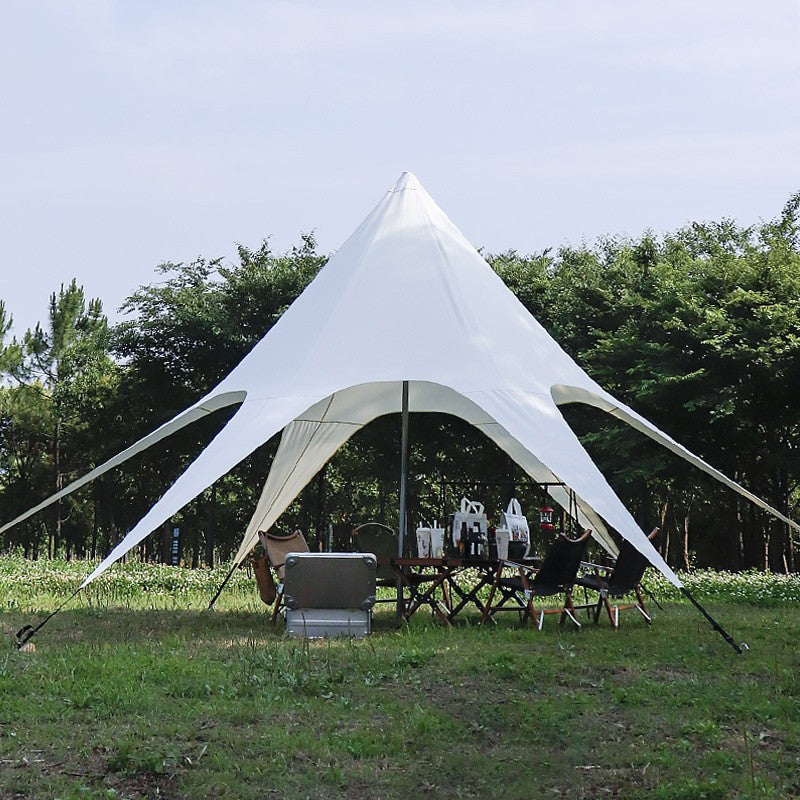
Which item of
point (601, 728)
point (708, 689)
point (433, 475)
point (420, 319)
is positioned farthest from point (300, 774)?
point (433, 475)

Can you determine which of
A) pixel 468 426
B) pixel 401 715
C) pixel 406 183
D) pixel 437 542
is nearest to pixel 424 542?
pixel 437 542

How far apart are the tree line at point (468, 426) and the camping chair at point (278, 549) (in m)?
1.45

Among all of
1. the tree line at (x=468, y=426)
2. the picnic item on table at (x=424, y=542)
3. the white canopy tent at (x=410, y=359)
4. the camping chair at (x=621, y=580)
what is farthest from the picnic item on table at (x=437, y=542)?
the tree line at (x=468, y=426)

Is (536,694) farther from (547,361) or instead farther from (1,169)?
(1,169)

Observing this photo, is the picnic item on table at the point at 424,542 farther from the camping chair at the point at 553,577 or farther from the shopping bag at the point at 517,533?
the camping chair at the point at 553,577

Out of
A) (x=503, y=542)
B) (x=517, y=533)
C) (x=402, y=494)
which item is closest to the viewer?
(x=503, y=542)

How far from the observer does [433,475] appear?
21203mm

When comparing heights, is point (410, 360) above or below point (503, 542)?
above

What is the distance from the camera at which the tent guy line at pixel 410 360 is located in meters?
6.65

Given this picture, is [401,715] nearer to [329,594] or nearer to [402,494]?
[329,594]

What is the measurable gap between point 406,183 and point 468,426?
10437mm

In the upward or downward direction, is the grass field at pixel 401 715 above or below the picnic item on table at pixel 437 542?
below

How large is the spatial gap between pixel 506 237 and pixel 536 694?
1712 centimetres

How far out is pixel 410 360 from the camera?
7262 millimetres
